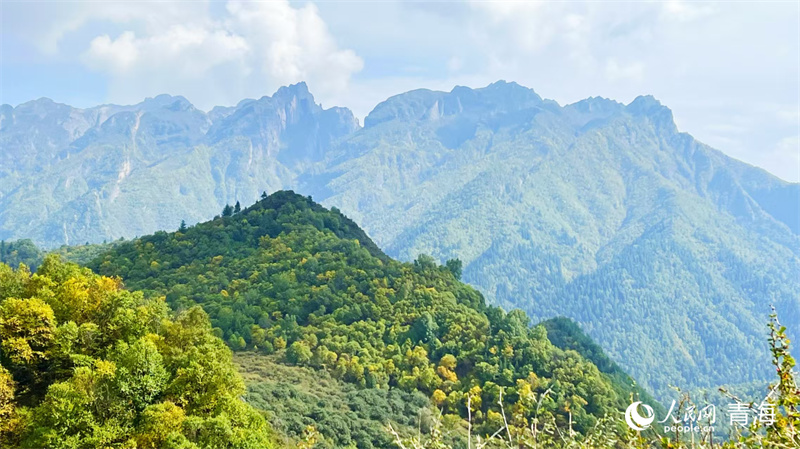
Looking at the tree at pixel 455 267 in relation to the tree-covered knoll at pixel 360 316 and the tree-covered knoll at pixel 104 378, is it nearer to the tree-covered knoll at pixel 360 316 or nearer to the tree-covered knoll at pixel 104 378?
the tree-covered knoll at pixel 360 316

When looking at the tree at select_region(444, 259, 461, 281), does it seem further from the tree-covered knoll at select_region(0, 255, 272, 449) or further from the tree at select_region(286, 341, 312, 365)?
the tree-covered knoll at select_region(0, 255, 272, 449)

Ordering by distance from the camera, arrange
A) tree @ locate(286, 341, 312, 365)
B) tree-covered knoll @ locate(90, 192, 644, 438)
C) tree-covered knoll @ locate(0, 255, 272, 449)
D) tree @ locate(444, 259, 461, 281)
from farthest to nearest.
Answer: tree @ locate(444, 259, 461, 281) → tree @ locate(286, 341, 312, 365) → tree-covered knoll @ locate(90, 192, 644, 438) → tree-covered knoll @ locate(0, 255, 272, 449)

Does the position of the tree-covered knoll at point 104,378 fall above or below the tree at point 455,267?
below

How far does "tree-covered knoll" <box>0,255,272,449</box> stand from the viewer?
18469mm

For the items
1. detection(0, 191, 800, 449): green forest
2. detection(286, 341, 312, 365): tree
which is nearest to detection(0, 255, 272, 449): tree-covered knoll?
detection(0, 191, 800, 449): green forest

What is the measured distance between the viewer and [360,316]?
182ft

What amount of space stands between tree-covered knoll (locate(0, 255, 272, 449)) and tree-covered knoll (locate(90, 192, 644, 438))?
20.1 m

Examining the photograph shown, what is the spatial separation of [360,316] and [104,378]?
118 ft

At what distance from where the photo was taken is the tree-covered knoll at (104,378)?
18469 mm

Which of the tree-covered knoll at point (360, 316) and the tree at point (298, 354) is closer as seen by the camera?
the tree-covered knoll at point (360, 316)

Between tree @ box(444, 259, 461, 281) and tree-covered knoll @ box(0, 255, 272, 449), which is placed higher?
tree @ box(444, 259, 461, 281)

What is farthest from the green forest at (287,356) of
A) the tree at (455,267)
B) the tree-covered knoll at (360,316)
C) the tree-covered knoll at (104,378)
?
the tree at (455,267)

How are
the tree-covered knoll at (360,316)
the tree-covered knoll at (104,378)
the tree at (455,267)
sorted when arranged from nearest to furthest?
the tree-covered knoll at (104,378) < the tree-covered knoll at (360,316) < the tree at (455,267)

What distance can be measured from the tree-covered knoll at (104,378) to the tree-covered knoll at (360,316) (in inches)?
792
